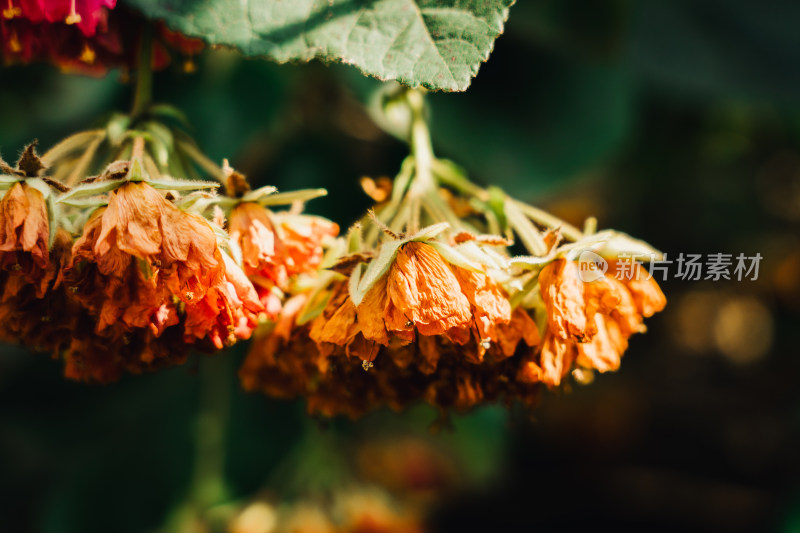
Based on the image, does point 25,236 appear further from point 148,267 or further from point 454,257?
point 454,257

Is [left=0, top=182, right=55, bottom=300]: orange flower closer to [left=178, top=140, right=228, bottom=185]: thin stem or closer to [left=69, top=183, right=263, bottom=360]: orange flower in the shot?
[left=69, top=183, right=263, bottom=360]: orange flower

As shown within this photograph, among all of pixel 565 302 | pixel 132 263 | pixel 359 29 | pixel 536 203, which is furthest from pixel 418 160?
pixel 536 203

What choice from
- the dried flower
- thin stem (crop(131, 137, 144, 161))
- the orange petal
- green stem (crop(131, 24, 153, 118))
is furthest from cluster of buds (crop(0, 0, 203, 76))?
the orange petal

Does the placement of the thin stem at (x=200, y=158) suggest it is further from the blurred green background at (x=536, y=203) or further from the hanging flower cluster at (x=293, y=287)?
the blurred green background at (x=536, y=203)

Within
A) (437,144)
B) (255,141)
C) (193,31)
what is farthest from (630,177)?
(193,31)

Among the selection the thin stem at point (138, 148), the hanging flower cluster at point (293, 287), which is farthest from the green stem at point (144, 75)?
the thin stem at point (138, 148)

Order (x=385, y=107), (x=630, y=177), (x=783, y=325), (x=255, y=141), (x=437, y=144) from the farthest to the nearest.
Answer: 1. (x=783, y=325)
2. (x=630, y=177)
3. (x=255, y=141)
4. (x=437, y=144)
5. (x=385, y=107)

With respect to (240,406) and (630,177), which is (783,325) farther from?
(240,406)
